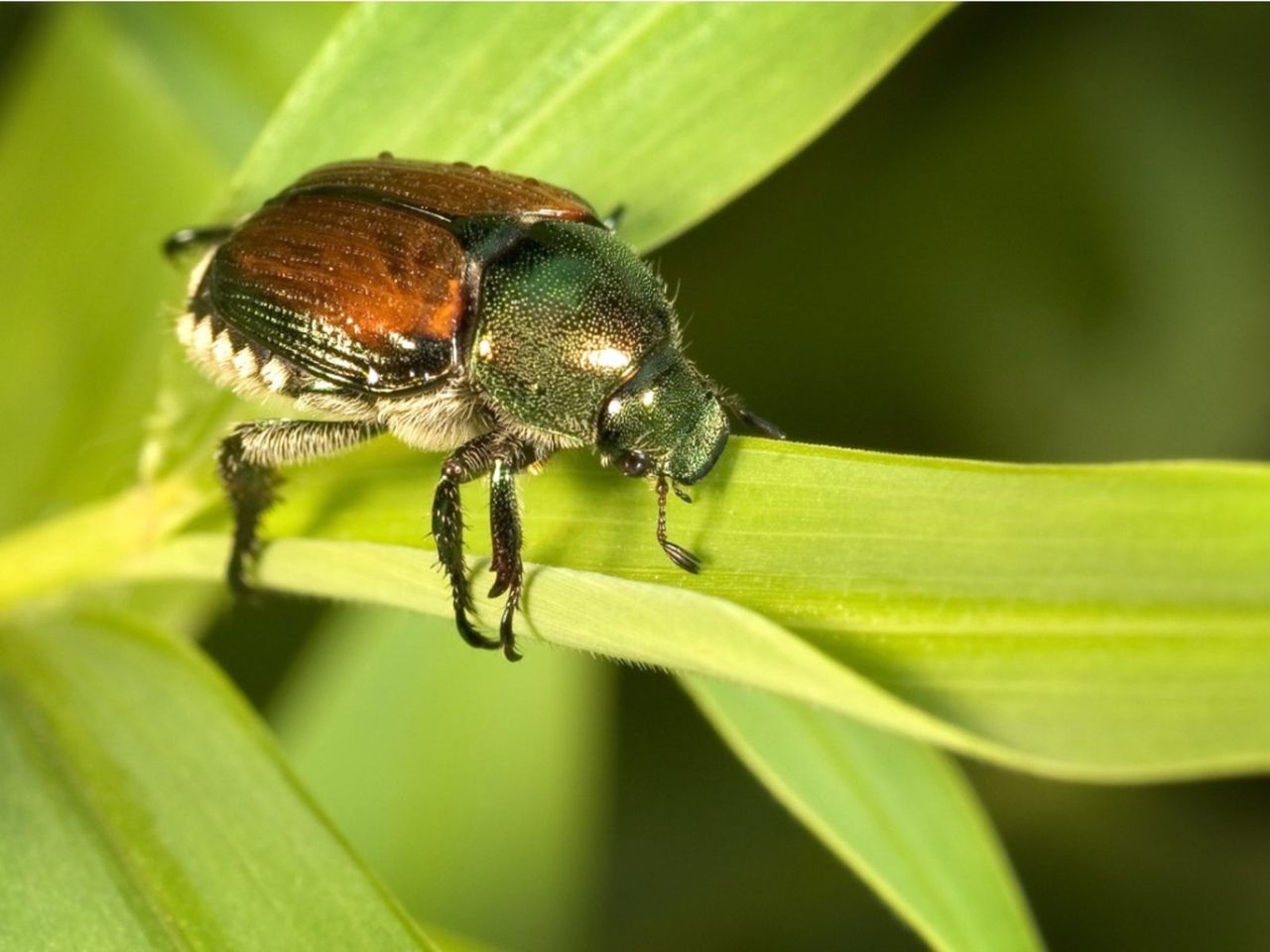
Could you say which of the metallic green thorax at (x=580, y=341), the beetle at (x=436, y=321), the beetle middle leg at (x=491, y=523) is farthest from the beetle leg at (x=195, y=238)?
the beetle middle leg at (x=491, y=523)

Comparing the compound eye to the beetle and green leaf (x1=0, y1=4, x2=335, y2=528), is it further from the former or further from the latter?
green leaf (x1=0, y1=4, x2=335, y2=528)

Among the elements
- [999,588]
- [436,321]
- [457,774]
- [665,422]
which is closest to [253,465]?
[436,321]

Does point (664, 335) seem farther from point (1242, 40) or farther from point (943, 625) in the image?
point (1242, 40)

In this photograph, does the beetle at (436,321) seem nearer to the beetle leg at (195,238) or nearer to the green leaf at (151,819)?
the beetle leg at (195,238)

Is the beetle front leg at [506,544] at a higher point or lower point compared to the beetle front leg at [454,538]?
lower

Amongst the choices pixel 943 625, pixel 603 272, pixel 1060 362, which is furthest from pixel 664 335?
pixel 1060 362

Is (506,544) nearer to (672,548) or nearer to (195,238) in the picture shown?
(672,548)
